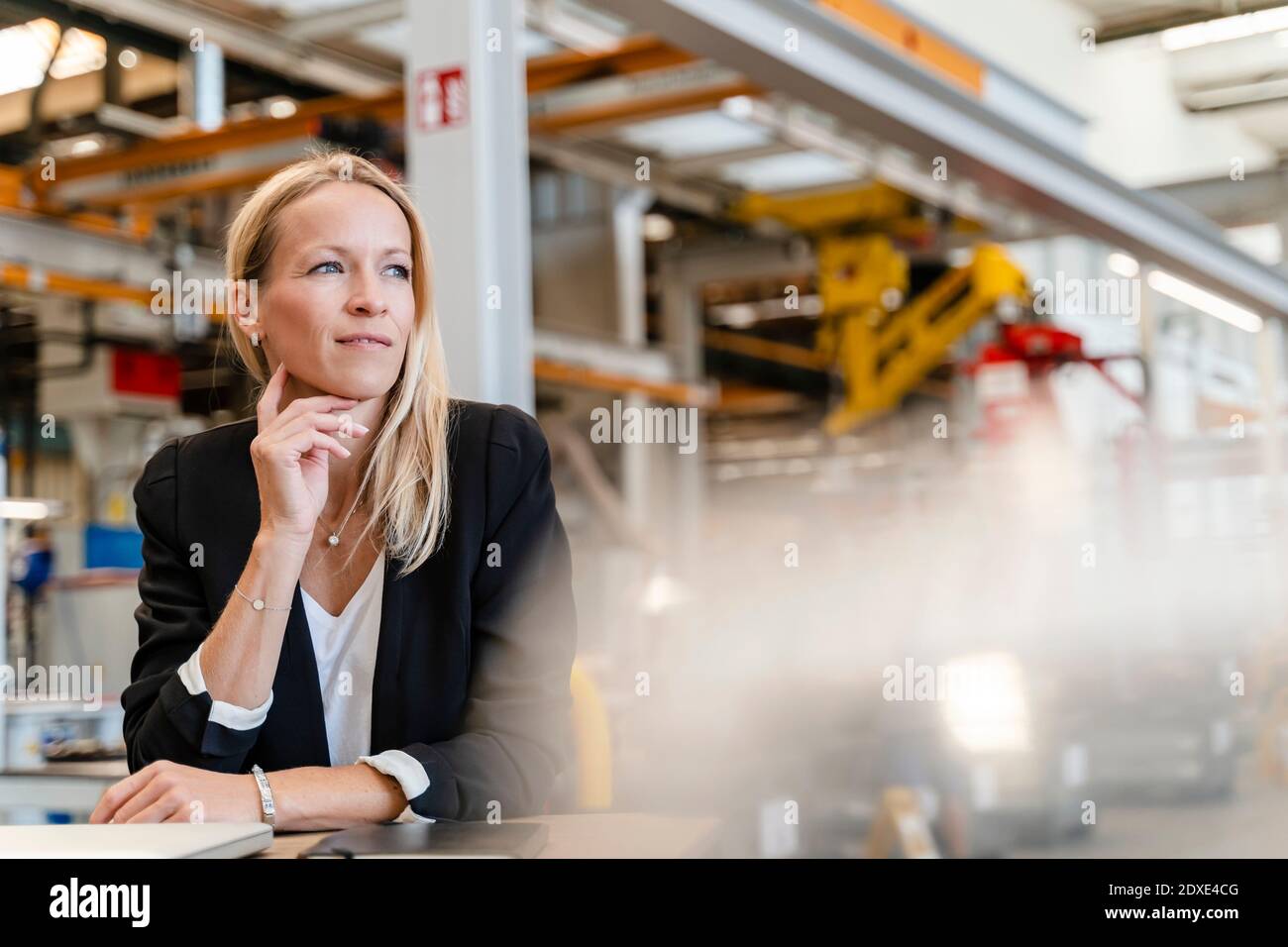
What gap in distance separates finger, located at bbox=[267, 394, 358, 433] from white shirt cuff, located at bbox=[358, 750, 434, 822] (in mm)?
354

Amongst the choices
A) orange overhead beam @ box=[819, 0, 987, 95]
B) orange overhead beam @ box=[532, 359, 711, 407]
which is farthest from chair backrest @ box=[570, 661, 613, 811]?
orange overhead beam @ box=[532, 359, 711, 407]

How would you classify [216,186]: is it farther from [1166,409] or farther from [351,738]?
[1166,409]

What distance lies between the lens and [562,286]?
30.5 ft

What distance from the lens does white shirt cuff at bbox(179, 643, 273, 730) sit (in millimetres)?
1361

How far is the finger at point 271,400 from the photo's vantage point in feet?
4.63

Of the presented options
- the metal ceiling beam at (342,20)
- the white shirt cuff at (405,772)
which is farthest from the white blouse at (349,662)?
the metal ceiling beam at (342,20)

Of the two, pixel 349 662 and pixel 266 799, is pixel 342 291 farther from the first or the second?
pixel 266 799

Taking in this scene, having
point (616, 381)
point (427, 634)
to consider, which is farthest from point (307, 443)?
point (616, 381)

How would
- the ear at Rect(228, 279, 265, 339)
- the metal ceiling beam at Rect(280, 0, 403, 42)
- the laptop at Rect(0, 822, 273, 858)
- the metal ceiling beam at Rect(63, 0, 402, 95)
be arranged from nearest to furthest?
the laptop at Rect(0, 822, 273, 858)
the ear at Rect(228, 279, 265, 339)
the metal ceiling beam at Rect(63, 0, 402, 95)
the metal ceiling beam at Rect(280, 0, 403, 42)

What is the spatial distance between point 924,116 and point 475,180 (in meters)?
1.99

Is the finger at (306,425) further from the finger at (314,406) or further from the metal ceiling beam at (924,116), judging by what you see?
the metal ceiling beam at (924,116)

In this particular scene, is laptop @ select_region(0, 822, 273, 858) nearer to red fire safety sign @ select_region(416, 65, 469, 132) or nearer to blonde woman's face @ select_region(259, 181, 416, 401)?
blonde woman's face @ select_region(259, 181, 416, 401)

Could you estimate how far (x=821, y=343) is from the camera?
7.71m
